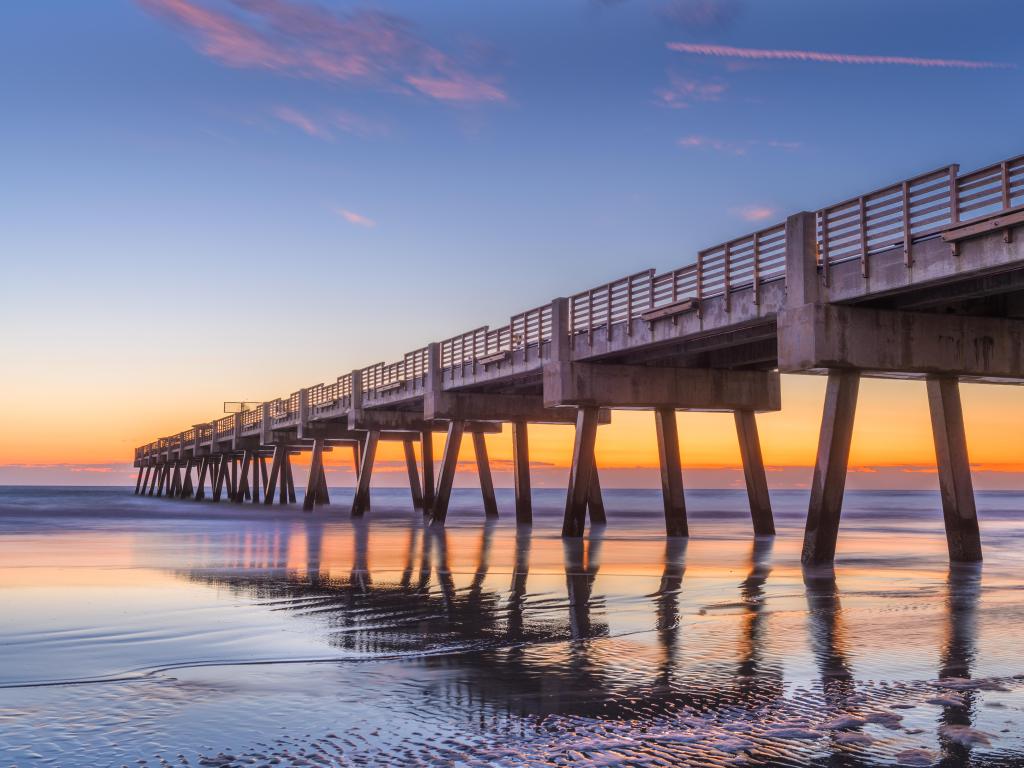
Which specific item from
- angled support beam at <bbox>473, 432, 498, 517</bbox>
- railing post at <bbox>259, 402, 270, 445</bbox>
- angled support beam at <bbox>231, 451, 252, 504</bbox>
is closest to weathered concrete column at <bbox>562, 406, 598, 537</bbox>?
angled support beam at <bbox>473, 432, 498, 517</bbox>

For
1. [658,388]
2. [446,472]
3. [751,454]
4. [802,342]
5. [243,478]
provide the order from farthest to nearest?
[243,478] → [446,472] → [751,454] → [658,388] → [802,342]

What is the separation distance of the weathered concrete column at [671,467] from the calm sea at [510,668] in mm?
12696

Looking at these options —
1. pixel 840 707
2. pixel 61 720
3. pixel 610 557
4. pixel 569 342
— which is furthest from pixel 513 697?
pixel 569 342

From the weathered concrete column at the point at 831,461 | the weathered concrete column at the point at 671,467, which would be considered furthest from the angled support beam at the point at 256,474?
the weathered concrete column at the point at 831,461

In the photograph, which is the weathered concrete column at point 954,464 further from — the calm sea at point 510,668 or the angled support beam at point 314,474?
the angled support beam at point 314,474

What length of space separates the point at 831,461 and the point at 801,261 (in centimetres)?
386

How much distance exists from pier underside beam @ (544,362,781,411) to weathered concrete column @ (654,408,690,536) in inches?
20.3

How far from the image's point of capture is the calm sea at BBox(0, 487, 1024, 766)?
5781 mm

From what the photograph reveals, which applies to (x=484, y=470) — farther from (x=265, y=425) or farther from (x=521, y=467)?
(x=265, y=425)

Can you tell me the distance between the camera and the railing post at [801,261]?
19.4m

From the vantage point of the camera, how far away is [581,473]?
29.4 metres

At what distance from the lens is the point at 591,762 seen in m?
5.43

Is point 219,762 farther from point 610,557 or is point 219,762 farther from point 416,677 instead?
point 610,557

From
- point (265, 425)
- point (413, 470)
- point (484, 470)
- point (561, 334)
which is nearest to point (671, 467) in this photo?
point (561, 334)
